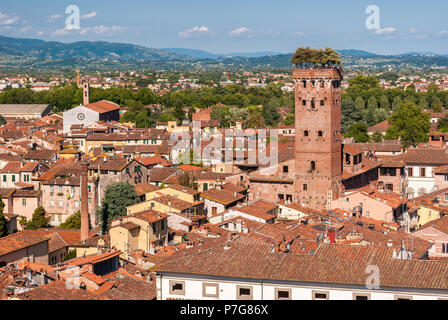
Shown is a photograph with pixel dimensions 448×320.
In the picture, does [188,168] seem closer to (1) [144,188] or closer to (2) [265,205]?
(1) [144,188]

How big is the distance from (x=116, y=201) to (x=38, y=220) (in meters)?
4.15

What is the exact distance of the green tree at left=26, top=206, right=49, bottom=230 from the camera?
3481 centimetres

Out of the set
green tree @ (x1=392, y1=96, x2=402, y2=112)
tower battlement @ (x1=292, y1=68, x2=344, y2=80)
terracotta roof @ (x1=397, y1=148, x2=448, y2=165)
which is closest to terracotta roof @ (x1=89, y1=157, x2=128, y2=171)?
tower battlement @ (x1=292, y1=68, x2=344, y2=80)

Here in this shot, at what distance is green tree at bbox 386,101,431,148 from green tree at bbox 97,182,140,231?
28868 millimetres

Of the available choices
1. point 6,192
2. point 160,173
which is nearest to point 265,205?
point 160,173

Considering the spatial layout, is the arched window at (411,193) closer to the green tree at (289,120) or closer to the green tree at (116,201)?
the green tree at (116,201)

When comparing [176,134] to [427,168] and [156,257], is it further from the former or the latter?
[156,257]

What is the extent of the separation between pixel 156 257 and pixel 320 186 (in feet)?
40.9

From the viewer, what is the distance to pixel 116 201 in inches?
1319

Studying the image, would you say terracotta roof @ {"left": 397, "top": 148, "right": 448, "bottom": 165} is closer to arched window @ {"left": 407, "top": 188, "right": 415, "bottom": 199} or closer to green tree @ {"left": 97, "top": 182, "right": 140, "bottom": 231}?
arched window @ {"left": 407, "top": 188, "right": 415, "bottom": 199}

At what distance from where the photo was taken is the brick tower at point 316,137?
34.6 metres

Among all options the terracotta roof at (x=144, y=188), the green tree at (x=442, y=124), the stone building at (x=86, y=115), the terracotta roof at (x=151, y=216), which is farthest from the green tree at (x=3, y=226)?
the green tree at (x=442, y=124)

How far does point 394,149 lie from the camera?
48.0 m

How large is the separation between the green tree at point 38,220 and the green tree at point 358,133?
100 feet
